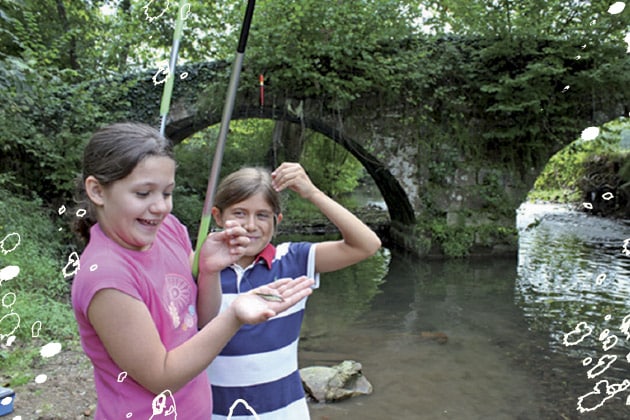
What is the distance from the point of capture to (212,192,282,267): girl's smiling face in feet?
5.14

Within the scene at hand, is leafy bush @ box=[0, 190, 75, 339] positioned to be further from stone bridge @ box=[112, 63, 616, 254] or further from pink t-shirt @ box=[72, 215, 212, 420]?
stone bridge @ box=[112, 63, 616, 254]

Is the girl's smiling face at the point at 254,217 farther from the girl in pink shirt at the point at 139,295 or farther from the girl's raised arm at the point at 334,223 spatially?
the girl in pink shirt at the point at 139,295

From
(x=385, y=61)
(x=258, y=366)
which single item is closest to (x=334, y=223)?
(x=258, y=366)

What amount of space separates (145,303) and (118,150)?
1.02ft

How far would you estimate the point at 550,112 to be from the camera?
8648 millimetres

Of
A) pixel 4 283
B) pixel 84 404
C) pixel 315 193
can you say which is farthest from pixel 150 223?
pixel 4 283

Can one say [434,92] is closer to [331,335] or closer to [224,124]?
[331,335]

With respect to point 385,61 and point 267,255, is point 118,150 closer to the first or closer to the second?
point 267,255

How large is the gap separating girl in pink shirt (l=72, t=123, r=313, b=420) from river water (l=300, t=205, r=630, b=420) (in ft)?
8.90

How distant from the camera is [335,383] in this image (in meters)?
3.87

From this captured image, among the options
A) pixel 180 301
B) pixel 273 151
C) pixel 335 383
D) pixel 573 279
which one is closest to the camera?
pixel 180 301

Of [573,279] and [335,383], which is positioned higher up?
[573,279]

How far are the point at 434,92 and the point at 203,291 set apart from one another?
860cm

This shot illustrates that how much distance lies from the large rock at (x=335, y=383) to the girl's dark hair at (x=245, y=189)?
2.55 meters
